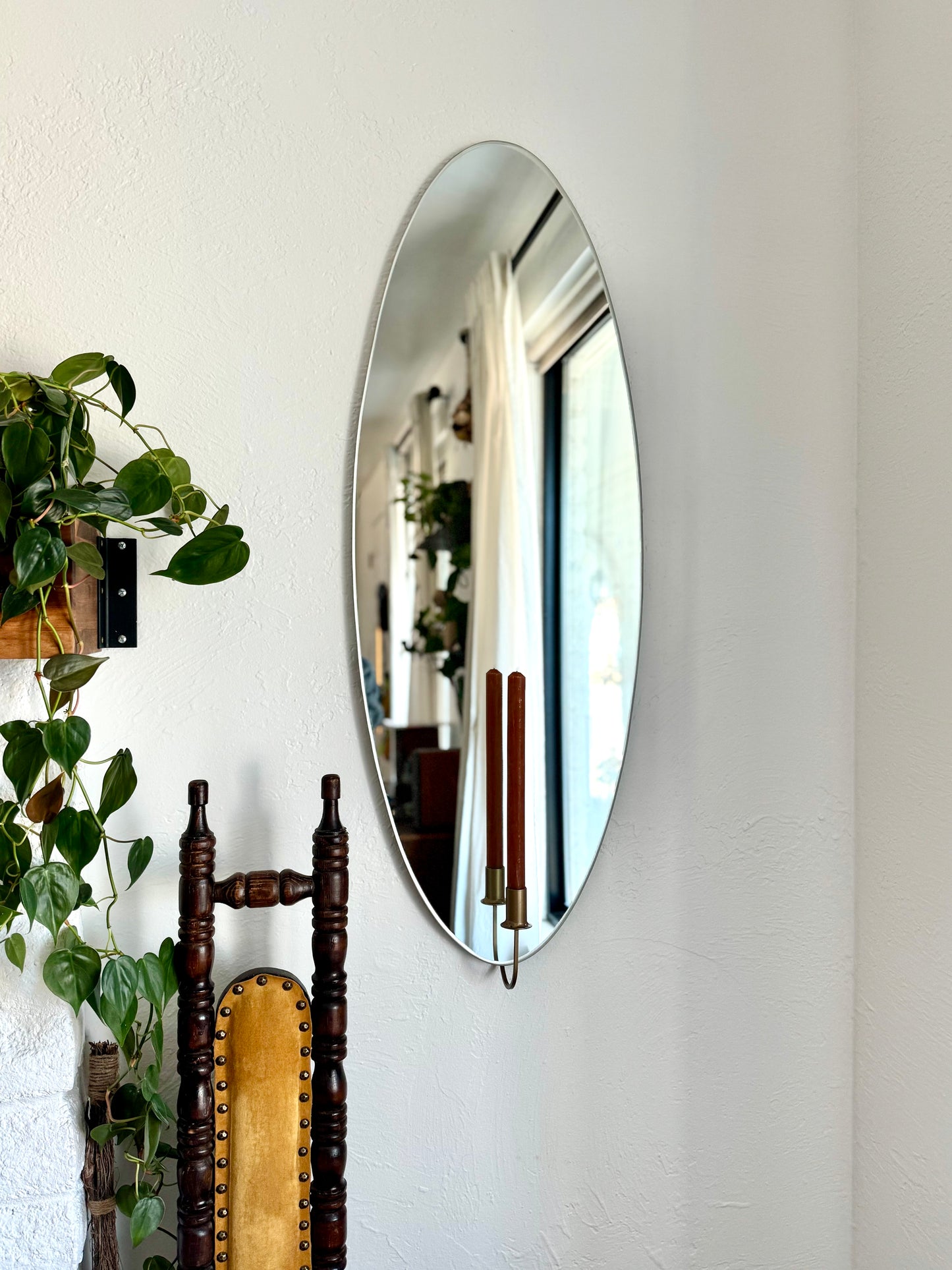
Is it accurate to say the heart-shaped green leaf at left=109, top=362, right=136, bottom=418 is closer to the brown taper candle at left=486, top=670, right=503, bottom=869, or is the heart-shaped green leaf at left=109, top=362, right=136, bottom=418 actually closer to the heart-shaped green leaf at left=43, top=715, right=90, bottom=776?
the heart-shaped green leaf at left=43, top=715, right=90, bottom=776

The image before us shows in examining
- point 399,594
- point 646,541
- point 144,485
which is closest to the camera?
point 144,485

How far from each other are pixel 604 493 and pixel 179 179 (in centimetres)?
60

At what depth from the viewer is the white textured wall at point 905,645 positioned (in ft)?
3.72

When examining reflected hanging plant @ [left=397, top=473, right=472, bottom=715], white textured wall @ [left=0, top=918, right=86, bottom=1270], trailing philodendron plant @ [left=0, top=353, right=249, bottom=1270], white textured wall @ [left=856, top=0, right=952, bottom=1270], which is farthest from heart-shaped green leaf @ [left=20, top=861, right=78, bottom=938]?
white textured wall @ [left=856, top=0, right=952, bottom=1270]

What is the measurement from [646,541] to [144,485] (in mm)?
620

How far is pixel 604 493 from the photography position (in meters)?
1.20

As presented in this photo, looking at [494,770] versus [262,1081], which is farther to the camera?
[494,770]

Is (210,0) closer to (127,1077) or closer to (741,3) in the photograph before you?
(741,3)

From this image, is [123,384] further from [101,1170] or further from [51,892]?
[101,1170]

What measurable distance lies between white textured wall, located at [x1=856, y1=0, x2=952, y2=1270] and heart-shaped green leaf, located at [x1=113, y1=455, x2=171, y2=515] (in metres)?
0.88

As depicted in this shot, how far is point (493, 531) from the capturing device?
116cm

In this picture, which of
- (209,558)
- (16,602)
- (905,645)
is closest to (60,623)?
(16,602)

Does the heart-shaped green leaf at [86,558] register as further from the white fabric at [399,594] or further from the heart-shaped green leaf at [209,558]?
the white fabric at [399,594]

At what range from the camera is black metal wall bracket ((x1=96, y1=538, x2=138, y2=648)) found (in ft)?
3.29
